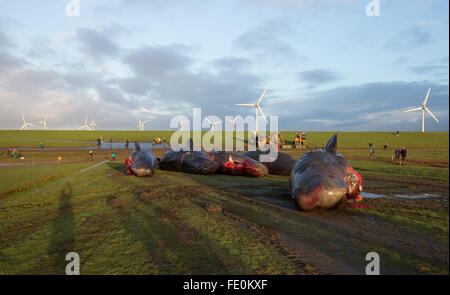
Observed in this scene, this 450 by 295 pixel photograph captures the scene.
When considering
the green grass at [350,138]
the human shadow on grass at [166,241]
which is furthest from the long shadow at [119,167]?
the green grass at [350,138]

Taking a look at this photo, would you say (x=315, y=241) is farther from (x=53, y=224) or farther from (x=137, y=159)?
(x=137, y=159)

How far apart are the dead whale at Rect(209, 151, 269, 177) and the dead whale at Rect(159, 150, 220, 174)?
1.30 ft

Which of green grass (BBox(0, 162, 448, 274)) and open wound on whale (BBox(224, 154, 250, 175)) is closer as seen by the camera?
green grass (BBox(0, 162, 448, 274))

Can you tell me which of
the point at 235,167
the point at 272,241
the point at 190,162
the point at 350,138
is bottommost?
the point at 272,241

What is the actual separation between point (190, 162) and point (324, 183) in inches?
392

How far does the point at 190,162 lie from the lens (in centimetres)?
1523

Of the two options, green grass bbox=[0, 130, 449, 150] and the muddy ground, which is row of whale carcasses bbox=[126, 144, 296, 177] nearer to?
the muddy ground

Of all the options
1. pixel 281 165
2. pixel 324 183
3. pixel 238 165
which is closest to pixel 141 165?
pixel 238 165

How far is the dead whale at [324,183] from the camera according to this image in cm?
631

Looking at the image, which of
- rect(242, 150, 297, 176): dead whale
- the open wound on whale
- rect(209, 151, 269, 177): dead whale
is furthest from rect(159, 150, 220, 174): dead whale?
rect(242, 150, 297, 176): dead whale

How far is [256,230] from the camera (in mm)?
5402

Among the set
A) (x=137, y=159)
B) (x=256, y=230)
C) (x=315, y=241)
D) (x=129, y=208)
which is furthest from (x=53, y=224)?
(x=137, y=159)

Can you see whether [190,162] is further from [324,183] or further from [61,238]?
[61,238]

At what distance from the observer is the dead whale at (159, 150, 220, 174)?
1457cm
